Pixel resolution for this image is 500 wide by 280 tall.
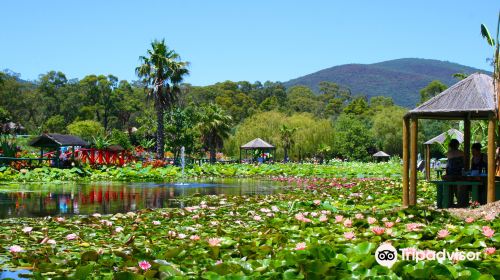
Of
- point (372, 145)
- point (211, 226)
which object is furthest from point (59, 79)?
point (211, 226)

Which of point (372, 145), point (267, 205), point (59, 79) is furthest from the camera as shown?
point (59, 79)

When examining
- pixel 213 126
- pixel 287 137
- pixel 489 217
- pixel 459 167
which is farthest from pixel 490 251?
pixel 287 137

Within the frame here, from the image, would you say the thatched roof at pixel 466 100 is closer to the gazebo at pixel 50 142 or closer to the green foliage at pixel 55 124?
the gazebo at pixel 50 142

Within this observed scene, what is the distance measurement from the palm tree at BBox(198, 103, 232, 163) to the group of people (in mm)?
32406

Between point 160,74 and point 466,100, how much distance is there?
28022 millimetres

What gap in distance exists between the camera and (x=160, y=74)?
119ft

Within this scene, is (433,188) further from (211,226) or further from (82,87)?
(82,87)

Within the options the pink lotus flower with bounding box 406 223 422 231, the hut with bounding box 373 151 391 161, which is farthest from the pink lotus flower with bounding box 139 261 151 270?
the hut with bounding box 373 151 391 161

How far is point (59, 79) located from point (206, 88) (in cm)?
2783

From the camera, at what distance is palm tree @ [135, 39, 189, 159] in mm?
36031

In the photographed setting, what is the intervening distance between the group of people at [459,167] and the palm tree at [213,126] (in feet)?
106

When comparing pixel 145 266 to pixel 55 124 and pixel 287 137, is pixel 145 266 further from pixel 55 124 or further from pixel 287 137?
pixel 55 124

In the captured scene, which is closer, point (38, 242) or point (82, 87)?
point (38, 242)

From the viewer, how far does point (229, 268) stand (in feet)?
13.3
